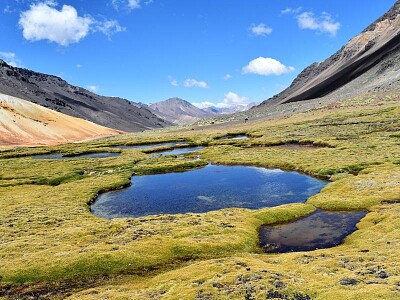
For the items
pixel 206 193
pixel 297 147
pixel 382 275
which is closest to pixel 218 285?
pixel 382 275

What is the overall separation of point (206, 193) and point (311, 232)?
78.0ft

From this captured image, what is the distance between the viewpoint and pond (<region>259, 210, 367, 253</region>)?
3347 centimetres

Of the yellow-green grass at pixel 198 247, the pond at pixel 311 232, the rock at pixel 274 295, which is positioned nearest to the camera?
the rock at pixel 274 295

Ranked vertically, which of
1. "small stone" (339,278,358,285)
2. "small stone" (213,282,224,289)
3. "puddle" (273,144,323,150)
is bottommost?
"small stone" (213,282,224,289)

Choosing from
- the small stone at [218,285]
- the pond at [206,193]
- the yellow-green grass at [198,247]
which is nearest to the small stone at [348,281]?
the yellow-green grass at [198,247]

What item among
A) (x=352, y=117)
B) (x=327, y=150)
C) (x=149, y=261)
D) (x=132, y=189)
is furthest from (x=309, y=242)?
(x=352, y=117)

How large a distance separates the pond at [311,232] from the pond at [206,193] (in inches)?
360

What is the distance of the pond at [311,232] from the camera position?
33469 mm

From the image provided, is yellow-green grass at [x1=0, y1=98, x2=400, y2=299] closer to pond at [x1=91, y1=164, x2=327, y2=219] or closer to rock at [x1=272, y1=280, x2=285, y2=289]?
rock at [x1=272, y1=280, x2=285, y2=289]

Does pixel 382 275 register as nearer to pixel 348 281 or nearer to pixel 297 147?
pixel 348 281

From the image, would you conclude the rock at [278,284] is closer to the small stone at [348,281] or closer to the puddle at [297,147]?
the small stone at [348,281]

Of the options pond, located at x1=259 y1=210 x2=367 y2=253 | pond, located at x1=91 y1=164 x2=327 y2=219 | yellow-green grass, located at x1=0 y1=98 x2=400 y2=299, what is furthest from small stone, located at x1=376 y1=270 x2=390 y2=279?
pond, located at x1=91 y1=164 x2=327 y2=219

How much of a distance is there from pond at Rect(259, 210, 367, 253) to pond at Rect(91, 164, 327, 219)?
9.14 metres

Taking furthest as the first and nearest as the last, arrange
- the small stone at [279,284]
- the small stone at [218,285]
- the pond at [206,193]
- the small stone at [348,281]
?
the pond at [206,193]
the small stone at [218,285]
the small stone at [279,284]
the small stone at [348,281]
